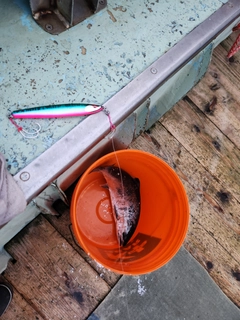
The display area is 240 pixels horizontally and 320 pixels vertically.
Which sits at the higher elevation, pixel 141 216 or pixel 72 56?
pixel 72 56

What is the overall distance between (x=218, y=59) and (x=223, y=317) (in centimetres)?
123

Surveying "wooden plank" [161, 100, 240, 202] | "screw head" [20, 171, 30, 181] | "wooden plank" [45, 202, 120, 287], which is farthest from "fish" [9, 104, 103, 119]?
"wooden plank" [161, 100, 240, 202]

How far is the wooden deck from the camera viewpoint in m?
1.41

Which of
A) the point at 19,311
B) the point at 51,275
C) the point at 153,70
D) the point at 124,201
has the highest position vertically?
the point at 153,70

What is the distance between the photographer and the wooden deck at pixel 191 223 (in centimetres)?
141

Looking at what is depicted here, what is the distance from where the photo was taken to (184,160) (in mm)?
1634

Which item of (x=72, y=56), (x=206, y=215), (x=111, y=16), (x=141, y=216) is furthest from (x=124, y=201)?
(x=111, y=16)

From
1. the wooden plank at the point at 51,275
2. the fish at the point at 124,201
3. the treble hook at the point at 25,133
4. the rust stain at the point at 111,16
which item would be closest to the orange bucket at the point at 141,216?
the fish at the point at 124,201

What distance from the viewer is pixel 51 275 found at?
4.66ft

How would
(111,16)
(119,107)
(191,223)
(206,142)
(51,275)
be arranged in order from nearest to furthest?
(119,107)
(111,16)
(51,275)
(191,223)
(206,142)

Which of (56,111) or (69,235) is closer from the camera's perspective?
(56,111)

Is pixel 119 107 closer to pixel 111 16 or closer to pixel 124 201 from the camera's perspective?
pixel 111 16

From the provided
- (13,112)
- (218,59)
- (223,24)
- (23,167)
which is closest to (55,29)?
(13,112)

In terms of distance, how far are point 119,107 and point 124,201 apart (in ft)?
1.58
